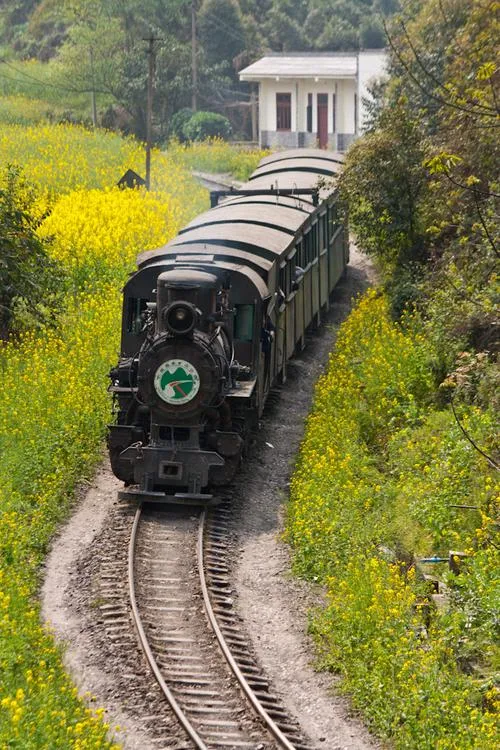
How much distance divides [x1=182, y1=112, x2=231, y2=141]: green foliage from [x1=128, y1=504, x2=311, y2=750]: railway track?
42.4m

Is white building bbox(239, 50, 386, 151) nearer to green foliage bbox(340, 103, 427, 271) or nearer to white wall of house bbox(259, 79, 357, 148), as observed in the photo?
white wall of house bbox(259, 79, 357, 148)

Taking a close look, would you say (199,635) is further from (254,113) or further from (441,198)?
(254,113)

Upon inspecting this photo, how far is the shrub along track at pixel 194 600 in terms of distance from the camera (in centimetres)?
1103

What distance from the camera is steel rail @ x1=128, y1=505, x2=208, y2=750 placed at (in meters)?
10.5

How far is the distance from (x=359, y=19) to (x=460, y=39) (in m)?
51.5

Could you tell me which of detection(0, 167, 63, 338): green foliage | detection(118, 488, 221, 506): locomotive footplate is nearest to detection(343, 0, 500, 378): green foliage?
detection(118, 488, 221, 506): locomotive footplate

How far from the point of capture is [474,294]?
18.0 meters

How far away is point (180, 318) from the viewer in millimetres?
15320

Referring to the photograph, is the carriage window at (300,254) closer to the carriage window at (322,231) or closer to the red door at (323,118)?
the carriage window at (322,231)

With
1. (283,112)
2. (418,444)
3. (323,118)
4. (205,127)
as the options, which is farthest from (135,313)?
(205,127)

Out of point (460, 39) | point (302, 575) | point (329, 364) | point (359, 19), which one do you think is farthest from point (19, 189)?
point (359, 19)

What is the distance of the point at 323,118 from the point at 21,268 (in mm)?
34858

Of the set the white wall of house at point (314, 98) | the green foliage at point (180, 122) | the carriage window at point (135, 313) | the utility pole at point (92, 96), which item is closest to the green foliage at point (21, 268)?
the carriage window at point (135, 313)

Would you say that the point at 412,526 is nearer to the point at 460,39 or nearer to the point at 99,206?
the point at 460,39
